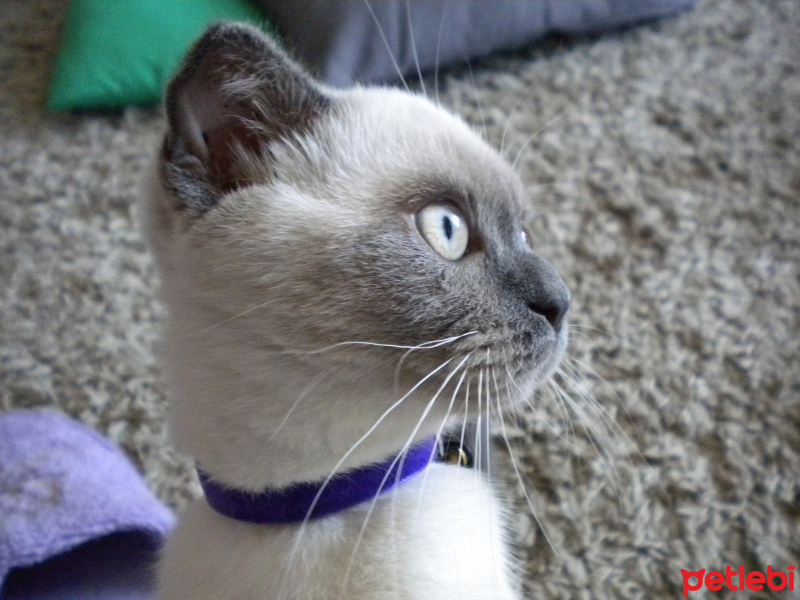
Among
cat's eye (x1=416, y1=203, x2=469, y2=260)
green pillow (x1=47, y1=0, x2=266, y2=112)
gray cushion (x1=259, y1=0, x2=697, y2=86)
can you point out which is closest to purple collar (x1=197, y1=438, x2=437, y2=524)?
cat's eye (x1=416, y1=203, x2=469, y2=260)

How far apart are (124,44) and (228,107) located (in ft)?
3.63

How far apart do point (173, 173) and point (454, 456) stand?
499mm

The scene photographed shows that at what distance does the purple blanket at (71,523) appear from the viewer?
0.91 meters

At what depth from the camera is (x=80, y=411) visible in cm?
125

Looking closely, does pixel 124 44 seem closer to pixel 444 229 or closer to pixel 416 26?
pixel 416 26

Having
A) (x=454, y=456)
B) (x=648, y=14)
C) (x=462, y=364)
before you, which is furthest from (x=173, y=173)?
(x=648, y=14)

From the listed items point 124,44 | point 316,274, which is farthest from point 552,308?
point 124,44

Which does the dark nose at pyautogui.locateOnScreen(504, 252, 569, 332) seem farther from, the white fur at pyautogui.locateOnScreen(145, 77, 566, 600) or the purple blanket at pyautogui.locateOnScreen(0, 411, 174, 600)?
the purple blanket at pyautogui.locateOnScreen(0, 411, 174, 600)

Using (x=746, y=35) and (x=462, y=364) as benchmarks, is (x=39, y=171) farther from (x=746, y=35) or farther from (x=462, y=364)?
(x=746, y=35)

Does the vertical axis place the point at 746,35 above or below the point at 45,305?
above

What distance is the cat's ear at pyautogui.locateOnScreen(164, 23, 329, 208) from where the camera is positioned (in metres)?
0.63

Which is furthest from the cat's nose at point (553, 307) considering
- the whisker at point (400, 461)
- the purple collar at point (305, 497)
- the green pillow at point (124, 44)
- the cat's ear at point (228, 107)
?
the green pillow at point (124, 44)

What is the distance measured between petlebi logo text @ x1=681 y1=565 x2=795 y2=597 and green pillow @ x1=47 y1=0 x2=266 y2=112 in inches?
60.1

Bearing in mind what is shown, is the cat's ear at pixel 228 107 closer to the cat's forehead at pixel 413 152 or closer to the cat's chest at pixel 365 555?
the cat's forehead at pixel 413 152
